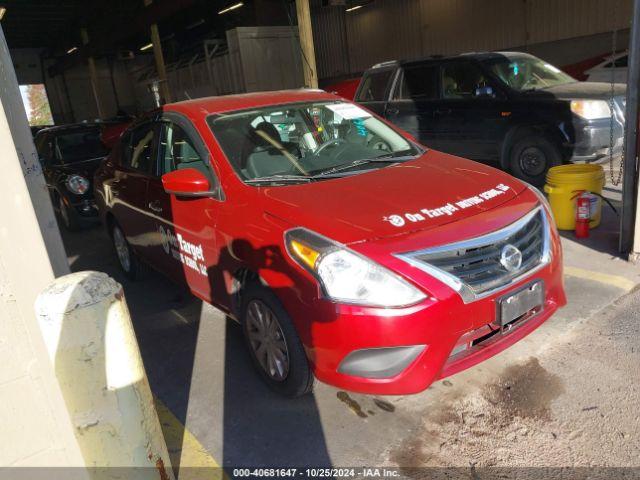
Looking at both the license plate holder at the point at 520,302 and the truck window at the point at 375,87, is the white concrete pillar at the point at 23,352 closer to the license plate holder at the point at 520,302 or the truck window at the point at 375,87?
the license plate holder at the point at 520,302

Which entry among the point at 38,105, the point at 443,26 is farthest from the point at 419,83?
the point at 38,105

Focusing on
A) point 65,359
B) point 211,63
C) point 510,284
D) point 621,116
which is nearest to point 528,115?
point 621,116

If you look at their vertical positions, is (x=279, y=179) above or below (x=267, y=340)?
above

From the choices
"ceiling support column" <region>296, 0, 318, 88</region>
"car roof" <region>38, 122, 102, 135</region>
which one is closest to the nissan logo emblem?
"ceiling support column" <region>296, 0, 318, 88</region>

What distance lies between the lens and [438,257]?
7.43ft

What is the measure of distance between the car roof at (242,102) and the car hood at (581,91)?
3.70 m

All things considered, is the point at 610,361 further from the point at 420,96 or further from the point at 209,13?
the point at 209,13

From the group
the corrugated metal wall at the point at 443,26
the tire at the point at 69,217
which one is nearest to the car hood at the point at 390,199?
the tire at the point at 69,217

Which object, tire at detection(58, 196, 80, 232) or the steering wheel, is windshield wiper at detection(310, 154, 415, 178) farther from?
tire at detection(58, 196, 80, 232)

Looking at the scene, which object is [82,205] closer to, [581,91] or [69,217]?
[69,217]

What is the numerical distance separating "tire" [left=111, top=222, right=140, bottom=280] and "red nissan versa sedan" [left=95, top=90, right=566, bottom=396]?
3.68ft

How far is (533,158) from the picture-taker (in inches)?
256

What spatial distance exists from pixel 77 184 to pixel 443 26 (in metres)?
13.0

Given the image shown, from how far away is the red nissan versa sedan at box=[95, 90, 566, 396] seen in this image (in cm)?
222
